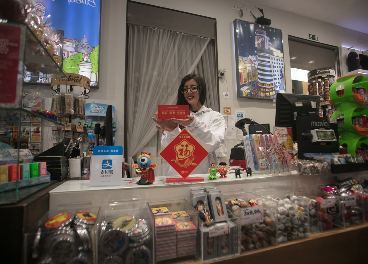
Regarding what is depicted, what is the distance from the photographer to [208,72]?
3562 mm

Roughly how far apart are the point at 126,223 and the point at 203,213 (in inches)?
14.7

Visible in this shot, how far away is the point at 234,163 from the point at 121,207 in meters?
1.76

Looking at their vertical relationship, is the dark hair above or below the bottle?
above

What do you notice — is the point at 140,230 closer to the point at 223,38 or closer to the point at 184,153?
the point at 184,153

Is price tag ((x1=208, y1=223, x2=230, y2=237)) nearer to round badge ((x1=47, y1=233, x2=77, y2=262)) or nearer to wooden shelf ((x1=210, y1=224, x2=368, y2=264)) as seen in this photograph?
wooden shelf ((x1=210, y1=224, x2=368, y2=264))

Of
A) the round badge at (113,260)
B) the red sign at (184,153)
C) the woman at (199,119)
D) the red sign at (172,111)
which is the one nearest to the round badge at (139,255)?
the round badge at (113,260)

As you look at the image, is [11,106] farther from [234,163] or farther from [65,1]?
[65,1]

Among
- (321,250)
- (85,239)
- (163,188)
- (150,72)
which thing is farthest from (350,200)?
(150,72)

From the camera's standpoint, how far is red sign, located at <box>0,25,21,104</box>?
2.33 feet

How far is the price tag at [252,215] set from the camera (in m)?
1.01

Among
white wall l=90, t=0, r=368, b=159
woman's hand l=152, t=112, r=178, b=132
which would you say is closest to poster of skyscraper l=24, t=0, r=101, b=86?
white wall l=90, t=0, r=368, b=159

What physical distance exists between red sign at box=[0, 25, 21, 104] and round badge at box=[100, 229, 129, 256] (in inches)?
25.2

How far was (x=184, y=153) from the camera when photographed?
3.88ft

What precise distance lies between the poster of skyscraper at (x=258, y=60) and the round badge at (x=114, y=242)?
3333 millimetres
